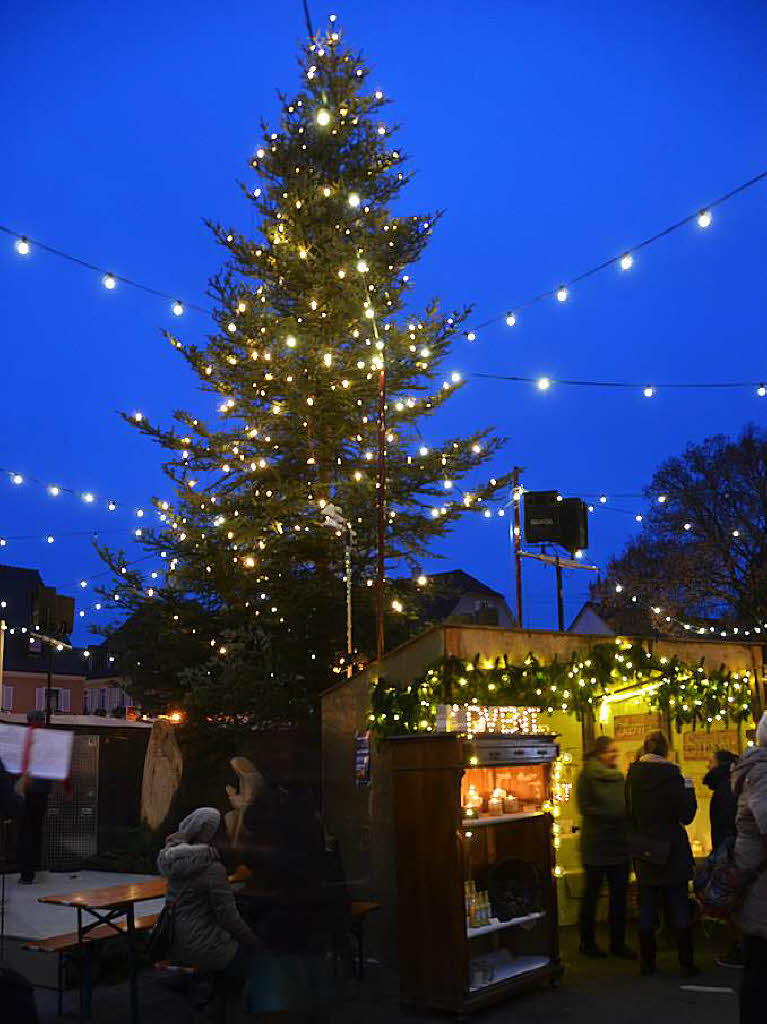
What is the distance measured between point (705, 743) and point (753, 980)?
7084mm

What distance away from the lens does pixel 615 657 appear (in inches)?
364

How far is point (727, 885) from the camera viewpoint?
15.0ft

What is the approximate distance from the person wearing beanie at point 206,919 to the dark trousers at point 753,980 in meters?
2.67

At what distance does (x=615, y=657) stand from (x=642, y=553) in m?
23.6

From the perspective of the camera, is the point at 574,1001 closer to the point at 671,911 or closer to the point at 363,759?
the point at 671,911

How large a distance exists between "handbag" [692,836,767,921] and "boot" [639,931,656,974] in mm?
3379

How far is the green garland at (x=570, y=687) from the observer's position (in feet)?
27.8

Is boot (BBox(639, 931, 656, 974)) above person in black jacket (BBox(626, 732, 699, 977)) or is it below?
below

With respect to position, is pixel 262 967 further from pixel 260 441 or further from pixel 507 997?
pixel 260 441

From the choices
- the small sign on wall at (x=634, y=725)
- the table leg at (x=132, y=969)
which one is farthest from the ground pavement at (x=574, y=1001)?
the small sign on wall at (x=634, y=725)

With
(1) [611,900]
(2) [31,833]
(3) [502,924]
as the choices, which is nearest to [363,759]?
(3) [502,924]

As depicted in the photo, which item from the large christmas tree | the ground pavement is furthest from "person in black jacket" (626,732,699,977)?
the large christmas tree

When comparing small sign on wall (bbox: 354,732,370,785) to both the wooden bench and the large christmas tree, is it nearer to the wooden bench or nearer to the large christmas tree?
the wooden bench

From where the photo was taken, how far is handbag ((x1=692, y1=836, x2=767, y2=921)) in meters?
4.53
